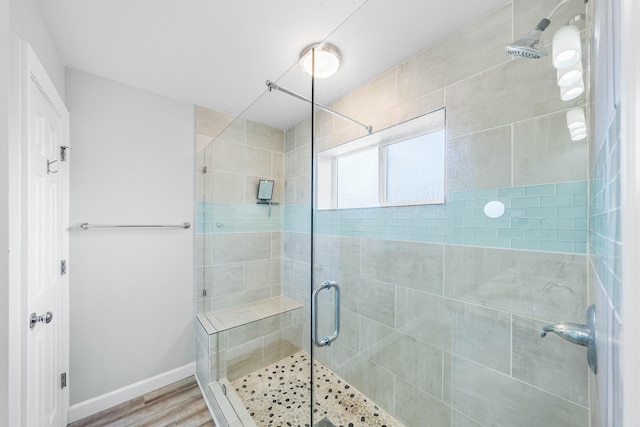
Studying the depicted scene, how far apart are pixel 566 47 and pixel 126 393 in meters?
3.10

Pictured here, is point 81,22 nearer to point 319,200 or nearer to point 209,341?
point 319,200

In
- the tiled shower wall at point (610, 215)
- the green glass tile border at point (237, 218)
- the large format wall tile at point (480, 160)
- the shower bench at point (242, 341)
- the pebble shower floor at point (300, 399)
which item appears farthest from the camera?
the green glass tile border at point (237, 218)

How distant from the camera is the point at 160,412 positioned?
1.69 m

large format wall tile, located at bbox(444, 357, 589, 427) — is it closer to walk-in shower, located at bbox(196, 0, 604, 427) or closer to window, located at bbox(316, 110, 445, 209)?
walk-in shower, located at bbox(196, 0, 604, 427)

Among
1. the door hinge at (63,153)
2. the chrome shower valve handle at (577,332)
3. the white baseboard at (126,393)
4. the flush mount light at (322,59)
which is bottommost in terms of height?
the white baseboard at (126,393)

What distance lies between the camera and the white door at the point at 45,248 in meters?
1.10

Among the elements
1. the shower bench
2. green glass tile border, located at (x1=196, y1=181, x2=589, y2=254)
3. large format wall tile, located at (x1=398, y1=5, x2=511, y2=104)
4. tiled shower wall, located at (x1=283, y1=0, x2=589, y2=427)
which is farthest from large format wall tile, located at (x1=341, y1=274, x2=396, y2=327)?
large format wall tile, located at (x1=398, y1=5, x2=511, y2=104)

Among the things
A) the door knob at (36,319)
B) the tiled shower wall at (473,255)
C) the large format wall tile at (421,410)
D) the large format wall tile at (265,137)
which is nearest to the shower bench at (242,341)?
the tiled shower wall at (473,255)

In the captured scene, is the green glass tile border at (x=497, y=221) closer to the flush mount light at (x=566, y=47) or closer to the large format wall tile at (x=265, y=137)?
the flush mount light at (x=566, y=47)

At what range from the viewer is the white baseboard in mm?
1635

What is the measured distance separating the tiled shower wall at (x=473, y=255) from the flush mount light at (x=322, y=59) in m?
0.19

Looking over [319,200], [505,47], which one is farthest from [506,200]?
[319,200]

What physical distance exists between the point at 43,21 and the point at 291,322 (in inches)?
88.4

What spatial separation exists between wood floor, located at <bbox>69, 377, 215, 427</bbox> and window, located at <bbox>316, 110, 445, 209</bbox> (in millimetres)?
1658
